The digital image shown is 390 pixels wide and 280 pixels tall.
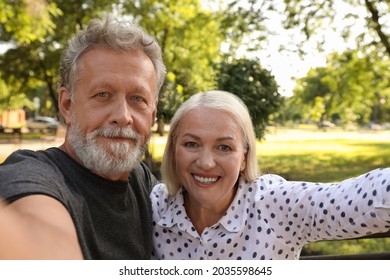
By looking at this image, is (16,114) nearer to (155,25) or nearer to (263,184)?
(155,25)

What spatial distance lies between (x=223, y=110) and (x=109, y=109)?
32 cm

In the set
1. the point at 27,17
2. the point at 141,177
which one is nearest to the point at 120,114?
the point at 141,177

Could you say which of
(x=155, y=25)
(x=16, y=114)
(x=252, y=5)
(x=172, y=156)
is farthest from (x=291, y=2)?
(x=16, y=114)

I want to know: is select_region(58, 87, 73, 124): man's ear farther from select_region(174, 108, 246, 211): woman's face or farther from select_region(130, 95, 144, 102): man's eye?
select_region(174, 108, 246, 211): woman's face

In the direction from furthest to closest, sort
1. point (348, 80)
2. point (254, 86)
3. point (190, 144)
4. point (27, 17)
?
point (348, 80), point (27, 17), point (254, 86), point (190, 144)

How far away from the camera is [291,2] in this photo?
664cm

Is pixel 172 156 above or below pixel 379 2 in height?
below

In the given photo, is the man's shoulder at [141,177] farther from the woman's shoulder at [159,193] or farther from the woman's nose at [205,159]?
the woman's nose at [205,159]

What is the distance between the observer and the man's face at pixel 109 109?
1.12m

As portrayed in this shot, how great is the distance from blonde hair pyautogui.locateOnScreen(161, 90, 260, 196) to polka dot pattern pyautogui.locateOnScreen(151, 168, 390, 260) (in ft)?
0.12

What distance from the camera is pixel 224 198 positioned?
1222 mm

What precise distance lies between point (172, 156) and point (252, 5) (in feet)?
17.0

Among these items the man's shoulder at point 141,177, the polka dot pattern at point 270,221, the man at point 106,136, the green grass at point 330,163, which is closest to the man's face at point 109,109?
the man at point 106,136

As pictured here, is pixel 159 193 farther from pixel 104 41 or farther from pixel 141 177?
pixel 104 41
